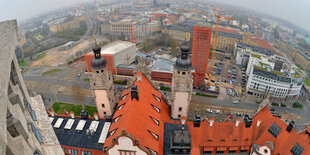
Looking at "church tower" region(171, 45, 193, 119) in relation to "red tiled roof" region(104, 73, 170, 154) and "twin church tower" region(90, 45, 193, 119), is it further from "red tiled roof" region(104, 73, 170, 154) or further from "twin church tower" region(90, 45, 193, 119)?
"red tiled roof" region(104, 73, 170, 154)

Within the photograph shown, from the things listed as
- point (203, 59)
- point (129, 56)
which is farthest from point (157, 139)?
point (129, 56)

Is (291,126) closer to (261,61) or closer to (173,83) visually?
(173,83)

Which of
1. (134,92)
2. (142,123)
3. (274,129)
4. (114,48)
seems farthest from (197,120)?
(114,48)

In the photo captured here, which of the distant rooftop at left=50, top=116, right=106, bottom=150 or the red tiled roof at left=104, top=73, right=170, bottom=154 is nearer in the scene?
the red tiled roof at left=104, top=73, right=170, bottom=154

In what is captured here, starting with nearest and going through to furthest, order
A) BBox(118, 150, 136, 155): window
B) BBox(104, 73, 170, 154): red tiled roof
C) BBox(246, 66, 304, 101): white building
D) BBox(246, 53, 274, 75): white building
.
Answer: BBox(118, 150, 136, 155): window
BBox(104, 73, 170, 154): red tiled roof
BBox(246, 66, 304, 101): white building
BBox(246, 53, 274, 75): white building

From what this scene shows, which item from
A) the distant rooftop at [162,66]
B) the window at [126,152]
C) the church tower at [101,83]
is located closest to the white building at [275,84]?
the distant rooftop at [162,66]

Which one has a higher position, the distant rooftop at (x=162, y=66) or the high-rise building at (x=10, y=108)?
the high-rise building at (x=10, y=108)

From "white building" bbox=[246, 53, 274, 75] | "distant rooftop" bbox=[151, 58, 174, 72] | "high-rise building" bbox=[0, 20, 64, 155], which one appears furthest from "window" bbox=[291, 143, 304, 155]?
"white building" bbox=[246, 53, 274, 75]

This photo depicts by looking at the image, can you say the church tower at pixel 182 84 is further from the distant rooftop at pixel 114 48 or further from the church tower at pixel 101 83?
the distant rooftop at pixel 114 48
